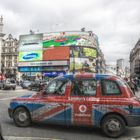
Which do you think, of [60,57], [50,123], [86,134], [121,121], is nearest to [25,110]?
[50,123]

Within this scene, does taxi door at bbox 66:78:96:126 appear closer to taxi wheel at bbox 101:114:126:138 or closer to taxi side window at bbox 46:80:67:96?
taxi side window at bbox 46:80:67:96

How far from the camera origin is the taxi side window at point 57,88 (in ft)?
34.7

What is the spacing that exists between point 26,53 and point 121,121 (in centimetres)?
10429

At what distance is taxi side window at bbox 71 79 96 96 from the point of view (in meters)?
10.3

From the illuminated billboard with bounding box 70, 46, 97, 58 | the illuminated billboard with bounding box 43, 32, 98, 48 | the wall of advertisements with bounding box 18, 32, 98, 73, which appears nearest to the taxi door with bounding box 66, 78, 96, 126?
the wall of advertisements with bounding box 18, 32, 98, 73

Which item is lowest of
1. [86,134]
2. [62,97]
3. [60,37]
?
[86,134]

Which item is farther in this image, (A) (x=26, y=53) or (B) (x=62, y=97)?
(A) (x=26, y=53)

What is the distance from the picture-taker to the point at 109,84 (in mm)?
10211

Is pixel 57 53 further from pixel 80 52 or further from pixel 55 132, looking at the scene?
pixel 55 132

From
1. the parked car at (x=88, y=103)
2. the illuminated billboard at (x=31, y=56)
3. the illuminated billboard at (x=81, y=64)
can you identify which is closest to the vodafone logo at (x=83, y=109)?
the parked car at (x=88, y=103)

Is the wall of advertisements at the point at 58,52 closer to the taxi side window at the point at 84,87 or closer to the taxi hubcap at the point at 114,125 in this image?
the taxi side window at the point at 84,87

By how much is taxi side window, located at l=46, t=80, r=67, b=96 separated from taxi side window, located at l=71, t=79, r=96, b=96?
1.00 ft

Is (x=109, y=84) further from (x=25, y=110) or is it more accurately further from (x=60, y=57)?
(x=60, y=57)

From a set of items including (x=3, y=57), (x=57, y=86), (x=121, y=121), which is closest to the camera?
(x=121, y=121)
